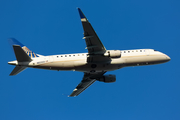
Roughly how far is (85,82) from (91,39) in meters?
14.3

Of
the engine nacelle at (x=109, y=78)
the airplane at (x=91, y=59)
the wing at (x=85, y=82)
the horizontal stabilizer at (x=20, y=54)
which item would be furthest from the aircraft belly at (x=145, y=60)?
the horizontal stabilizer at (x=20, y=54)

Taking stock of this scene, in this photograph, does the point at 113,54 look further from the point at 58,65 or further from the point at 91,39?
the point at 58,65

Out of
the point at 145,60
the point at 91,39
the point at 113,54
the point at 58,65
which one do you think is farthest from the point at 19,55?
the point at 145,60

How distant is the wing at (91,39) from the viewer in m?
36.3

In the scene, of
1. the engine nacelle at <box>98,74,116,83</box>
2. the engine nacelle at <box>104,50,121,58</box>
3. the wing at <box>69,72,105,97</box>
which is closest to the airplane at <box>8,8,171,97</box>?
the engine nacelle at <box>104,50,121,58</box>

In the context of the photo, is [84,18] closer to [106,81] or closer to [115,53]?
[115,53]

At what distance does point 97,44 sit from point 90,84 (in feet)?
45.8

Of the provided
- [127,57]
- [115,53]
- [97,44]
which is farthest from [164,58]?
[97,44]

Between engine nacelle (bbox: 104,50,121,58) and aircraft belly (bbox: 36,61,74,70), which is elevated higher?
engine nacelle (bbox: 104,50,121,58)

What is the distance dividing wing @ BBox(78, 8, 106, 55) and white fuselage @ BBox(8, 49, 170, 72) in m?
2.05

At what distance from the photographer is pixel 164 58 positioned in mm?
45844

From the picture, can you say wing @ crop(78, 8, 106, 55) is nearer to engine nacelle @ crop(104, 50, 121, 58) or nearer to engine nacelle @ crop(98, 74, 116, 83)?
engine nacelle @ crop(104, 50, 121, 58)

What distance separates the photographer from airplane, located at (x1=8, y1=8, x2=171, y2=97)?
39594mm

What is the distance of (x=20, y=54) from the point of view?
39.4m
